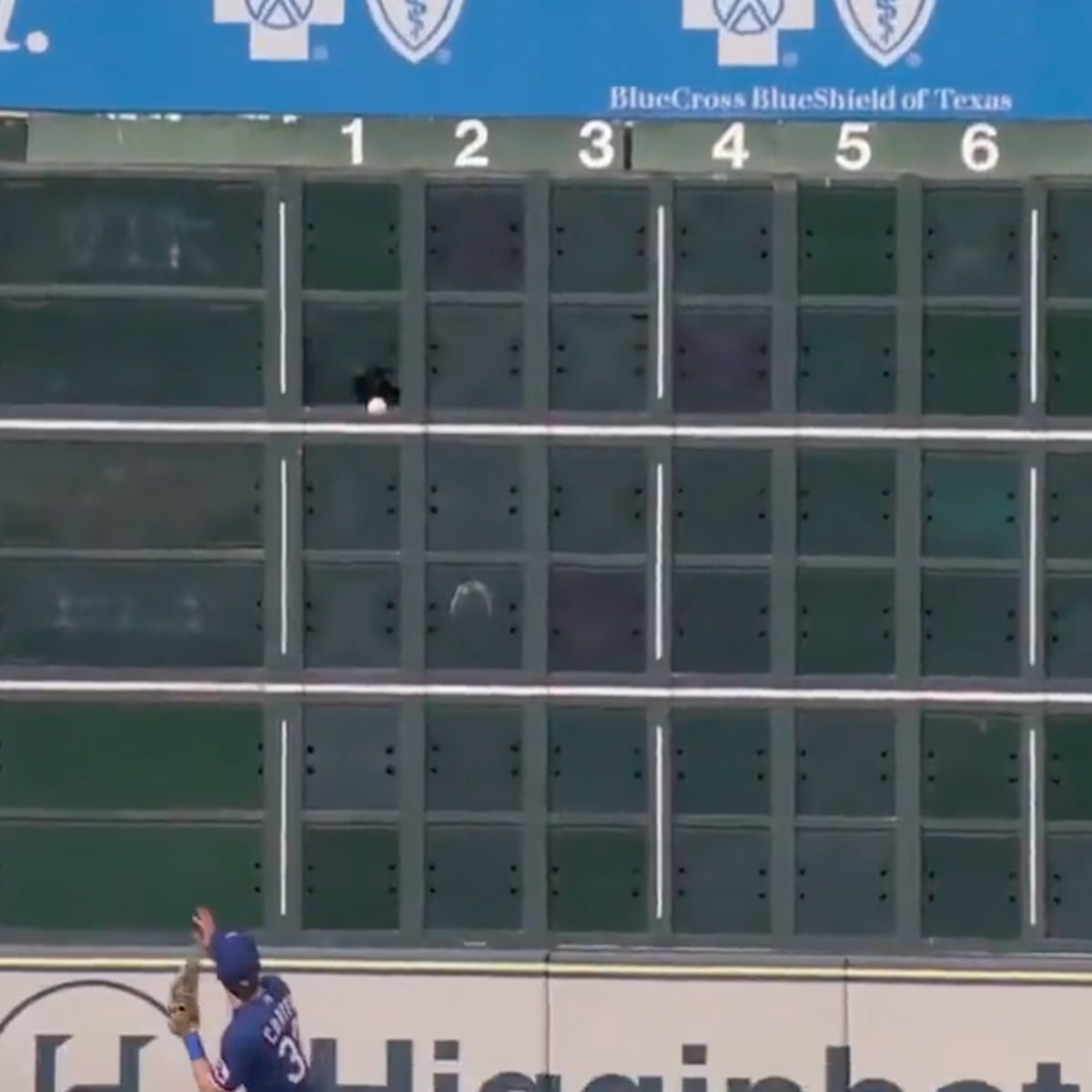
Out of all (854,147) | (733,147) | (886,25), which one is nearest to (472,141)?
(733,147)

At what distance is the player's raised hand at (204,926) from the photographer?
9.23m

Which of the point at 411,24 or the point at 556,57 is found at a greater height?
the point at 411,24

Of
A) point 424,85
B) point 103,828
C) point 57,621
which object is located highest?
point 424,85

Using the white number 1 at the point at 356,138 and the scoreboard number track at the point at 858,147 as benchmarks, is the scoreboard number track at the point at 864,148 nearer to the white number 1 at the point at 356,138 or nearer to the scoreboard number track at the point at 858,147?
the scoreboard number track at the point at 858,147

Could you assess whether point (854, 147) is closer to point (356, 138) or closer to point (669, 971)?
point (356, 138)

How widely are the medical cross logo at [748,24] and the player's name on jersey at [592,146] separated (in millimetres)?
216

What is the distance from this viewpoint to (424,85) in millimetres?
9914

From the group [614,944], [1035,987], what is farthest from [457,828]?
[1035,987]

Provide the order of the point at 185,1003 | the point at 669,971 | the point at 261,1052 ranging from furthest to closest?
1. the point at 669,971
2. the point at 185,1003
3. the point at 261,1052

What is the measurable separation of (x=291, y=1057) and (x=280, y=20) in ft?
11.1

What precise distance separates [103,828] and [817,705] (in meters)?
2.36

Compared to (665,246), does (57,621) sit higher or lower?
lower

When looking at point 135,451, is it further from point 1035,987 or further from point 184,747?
point 1035,987

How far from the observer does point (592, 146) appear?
991 centimetres
